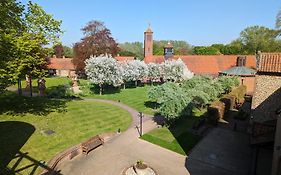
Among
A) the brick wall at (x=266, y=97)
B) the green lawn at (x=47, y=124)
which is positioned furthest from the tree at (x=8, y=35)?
the brick wall at (x=266, y=97)

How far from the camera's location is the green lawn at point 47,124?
1608 cm

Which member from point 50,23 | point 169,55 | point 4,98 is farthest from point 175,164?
point 169,55

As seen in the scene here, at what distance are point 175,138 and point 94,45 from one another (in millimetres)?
33670

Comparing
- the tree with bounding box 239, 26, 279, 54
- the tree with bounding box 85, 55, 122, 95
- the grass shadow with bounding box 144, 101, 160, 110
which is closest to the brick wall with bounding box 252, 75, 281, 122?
the grass shadow with bounding box 144, 101, 160, 110

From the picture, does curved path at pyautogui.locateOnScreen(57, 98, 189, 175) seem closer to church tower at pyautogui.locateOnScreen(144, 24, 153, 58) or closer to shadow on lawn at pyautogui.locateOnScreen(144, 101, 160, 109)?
shadow on lawn at pyautogui.locateOnScreen(144, 101, 160, 109)

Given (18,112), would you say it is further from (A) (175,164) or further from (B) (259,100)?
(B) (259,100)

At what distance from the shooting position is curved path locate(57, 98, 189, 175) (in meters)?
14.8

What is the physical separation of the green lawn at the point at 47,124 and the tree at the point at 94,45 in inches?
769

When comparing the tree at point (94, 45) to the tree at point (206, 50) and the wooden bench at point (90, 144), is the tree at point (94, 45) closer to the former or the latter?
the wooden bench at point (90, 144)

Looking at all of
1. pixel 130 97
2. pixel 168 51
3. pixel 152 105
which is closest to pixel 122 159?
pixel 152 105

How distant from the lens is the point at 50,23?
68.6ft

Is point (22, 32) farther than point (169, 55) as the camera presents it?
No

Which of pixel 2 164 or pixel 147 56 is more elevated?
pixel 147 56

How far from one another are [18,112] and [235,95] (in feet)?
94.1
